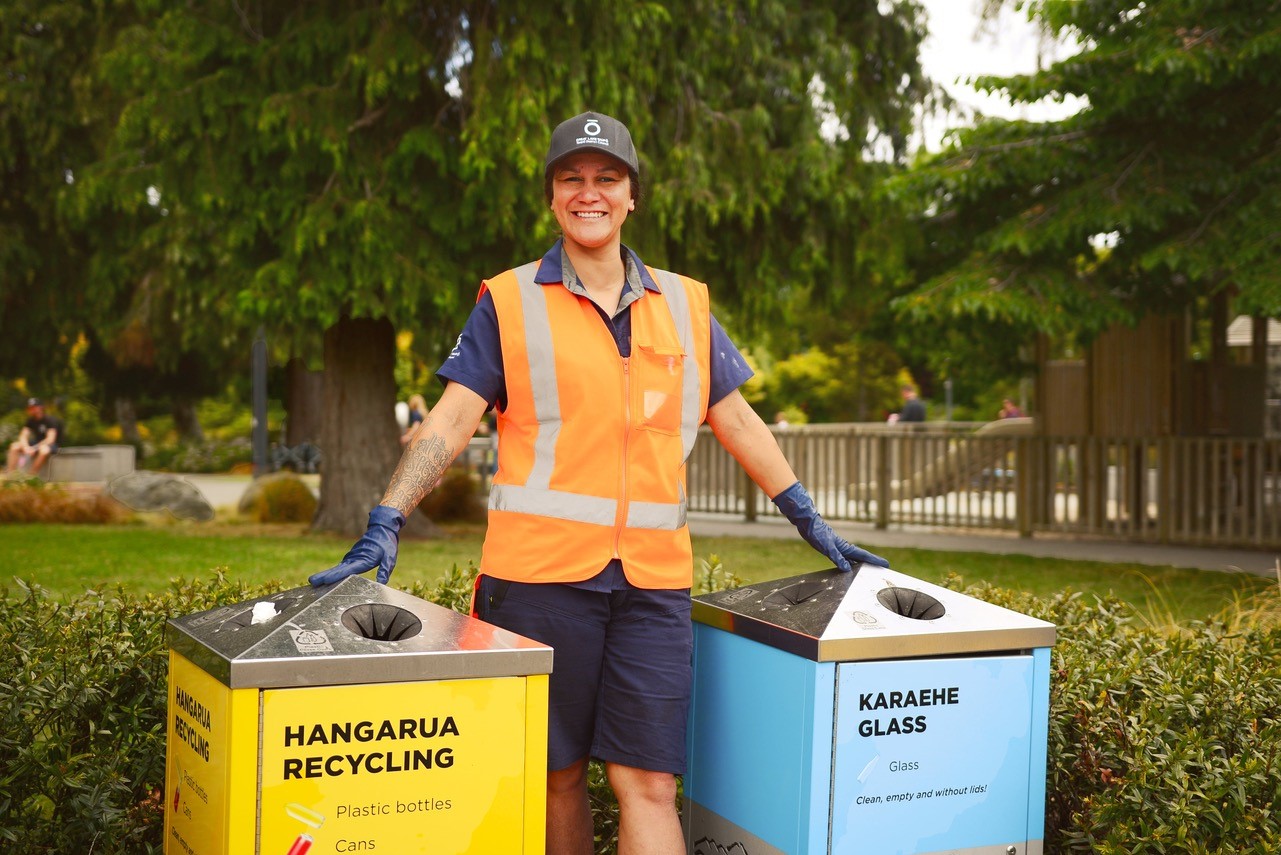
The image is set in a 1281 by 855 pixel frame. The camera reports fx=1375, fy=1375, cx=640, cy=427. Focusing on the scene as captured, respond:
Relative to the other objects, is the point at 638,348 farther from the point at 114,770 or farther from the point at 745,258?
the point at 745,258

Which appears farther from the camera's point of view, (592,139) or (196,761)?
Answer: (592,139)

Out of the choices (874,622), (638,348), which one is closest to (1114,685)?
(874,622)

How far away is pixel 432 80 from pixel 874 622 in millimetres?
9926

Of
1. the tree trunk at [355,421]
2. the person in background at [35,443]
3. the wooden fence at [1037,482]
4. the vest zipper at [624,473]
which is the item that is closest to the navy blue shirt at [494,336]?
the vest zipper at [624,473]

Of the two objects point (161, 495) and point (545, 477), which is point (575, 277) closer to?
point (545, 477)

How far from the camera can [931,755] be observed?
2938 mm

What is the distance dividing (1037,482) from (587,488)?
12.1 metres

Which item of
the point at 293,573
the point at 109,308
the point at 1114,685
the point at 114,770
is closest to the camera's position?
the point at 114,770

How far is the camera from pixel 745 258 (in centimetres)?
1351

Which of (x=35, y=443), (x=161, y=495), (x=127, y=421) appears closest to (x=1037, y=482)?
(x=161, y=495)

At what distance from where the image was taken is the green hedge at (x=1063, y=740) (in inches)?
125

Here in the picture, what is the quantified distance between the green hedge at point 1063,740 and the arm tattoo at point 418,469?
1.05 m

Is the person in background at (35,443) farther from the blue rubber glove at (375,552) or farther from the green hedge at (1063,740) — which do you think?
the blue rubber glove at (375,552)

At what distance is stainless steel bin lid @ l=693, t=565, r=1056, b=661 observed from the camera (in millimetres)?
2877
